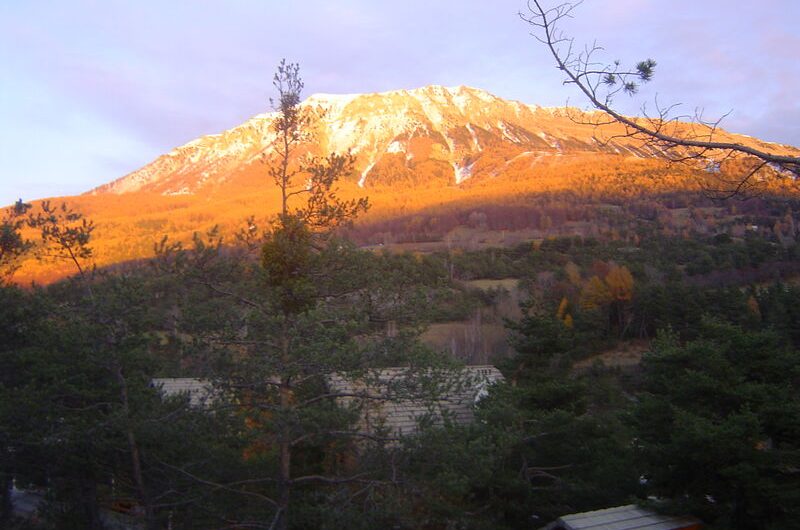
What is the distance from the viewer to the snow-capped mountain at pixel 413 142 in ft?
333

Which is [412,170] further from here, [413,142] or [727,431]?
[727,431]

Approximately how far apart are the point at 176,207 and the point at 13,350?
200 feet

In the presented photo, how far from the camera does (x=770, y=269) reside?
41.1m

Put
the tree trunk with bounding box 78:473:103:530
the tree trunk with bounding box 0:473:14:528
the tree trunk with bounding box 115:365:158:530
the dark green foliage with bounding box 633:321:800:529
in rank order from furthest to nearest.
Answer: the tree trunk with bounding box 0:473:14:528, the tree trunk with bounding box 78:473:103:530, the tree trunk with bounding box 115:365:158:530, the dark green foliage with bounding box 633:321:800:529

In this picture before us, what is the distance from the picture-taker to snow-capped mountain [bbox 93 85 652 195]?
3999 inches

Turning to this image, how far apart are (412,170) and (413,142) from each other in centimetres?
2406

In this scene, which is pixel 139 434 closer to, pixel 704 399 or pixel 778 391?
pixel 704 399

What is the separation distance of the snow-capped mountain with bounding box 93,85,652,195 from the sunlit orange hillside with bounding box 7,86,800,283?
28cm

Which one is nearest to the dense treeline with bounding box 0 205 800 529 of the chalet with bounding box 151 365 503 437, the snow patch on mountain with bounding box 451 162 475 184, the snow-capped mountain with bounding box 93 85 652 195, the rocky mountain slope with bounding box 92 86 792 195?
the chalet with bounding box 151 365 503 437

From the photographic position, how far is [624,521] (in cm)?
708

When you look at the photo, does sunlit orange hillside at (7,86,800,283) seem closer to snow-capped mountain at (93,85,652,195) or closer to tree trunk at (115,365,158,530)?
snow-capped mountain at (93,85,652,195)

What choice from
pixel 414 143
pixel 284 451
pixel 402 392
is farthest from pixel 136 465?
pixel 414 143

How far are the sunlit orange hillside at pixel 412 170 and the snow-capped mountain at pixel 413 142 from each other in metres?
0.28

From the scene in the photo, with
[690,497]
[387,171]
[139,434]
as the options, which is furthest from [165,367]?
[387,171]
